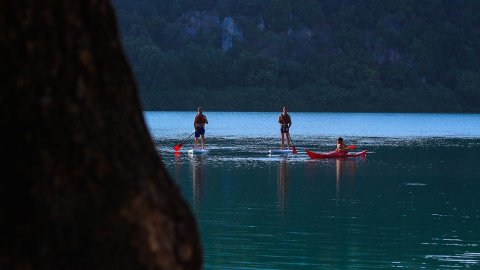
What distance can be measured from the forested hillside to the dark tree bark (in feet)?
506

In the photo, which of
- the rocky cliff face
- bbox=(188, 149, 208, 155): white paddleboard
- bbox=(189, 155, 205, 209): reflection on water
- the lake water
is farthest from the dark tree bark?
the rocky cliff face

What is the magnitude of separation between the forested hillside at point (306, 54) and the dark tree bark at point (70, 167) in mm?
154371

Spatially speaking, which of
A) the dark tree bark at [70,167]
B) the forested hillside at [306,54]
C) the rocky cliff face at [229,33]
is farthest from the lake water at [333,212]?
the rocky cliff face at [229,33]

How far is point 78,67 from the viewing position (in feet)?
17.2

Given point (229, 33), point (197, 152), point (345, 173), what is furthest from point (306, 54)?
point (345, 173)

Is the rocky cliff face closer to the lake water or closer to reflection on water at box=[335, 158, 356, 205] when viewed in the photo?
reflection on water at box=[335, 158, 356, 205]

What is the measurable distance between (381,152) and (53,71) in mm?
36540

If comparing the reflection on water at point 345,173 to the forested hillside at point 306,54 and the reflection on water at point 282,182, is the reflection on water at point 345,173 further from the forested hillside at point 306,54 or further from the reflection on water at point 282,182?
the forested hillside at point 306,54

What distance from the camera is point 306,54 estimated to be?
186000mm

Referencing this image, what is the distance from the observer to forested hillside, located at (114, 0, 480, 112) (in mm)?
170125

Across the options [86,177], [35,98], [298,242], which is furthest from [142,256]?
[298,242]

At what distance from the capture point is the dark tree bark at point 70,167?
4969 millimetres

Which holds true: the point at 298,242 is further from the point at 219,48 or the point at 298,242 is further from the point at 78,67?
the point at 219,48

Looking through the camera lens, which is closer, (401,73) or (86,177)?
(86,177)
